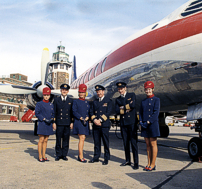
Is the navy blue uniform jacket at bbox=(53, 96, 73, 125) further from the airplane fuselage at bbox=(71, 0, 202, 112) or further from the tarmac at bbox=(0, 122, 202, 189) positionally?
the airplane fuselage at bbox=(71, 0, 202, 112)

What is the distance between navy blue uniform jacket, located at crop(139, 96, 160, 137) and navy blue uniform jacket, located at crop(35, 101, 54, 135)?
2.33 meters

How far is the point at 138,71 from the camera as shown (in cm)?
695

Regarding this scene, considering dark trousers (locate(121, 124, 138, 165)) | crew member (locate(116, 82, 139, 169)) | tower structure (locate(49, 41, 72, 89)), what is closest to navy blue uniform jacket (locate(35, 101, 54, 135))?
crew member (locate(116, 82, 139, 169))

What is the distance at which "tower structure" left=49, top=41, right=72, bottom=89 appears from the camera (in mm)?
84875

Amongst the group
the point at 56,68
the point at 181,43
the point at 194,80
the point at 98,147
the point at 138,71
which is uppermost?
the point at 56,68

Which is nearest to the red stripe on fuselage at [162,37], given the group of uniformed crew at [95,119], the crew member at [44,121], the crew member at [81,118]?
the group of uniformed crew at [95,119]

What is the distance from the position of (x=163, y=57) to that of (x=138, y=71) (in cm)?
116

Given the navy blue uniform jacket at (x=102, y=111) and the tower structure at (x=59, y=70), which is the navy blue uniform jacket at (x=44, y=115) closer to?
the navy blue uniform jacket at (x=102, y=111)

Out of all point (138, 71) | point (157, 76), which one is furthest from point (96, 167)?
point (138, 71)

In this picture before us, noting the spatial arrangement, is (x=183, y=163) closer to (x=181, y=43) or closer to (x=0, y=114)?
(x=181, y=43)

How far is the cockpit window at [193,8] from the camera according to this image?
18.6 feet

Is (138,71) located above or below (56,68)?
below

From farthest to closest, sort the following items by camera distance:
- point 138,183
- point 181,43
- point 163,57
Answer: point 163,57 → point 181,43 → point 138,183

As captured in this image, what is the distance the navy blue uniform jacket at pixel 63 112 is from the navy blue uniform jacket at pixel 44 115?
0.15m
